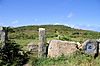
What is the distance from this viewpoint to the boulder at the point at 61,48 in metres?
15.6

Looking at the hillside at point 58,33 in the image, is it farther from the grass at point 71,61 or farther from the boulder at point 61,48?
the grass at point 71,61

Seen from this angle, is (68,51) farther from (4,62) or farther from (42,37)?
(4,62)

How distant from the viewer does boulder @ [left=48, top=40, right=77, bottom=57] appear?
1561 centimetres

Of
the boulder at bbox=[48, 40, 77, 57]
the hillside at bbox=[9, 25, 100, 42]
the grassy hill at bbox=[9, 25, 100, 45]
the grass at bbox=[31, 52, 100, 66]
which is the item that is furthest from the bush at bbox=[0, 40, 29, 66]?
the hillside at bbox=[9, 25, 100, 42]

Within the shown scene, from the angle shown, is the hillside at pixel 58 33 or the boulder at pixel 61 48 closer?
the boulder at pixel 61 48

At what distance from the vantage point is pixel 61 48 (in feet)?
51.8

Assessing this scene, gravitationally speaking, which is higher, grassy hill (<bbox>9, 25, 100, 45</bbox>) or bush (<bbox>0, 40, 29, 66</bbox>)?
grassy hill (<bbox>9, 25, 100, 45</bbox>)

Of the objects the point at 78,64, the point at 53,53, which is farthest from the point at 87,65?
the point at 53,53

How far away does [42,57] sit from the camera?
15.5 metres

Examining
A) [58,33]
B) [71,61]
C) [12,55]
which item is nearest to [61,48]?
[71,61]

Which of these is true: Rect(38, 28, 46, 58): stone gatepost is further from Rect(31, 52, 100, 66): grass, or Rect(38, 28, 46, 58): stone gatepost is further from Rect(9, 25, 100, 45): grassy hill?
Rect(9, 25, 100, 45): grassy hill

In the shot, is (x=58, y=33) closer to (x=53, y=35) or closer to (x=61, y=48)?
(x=53, y=35)

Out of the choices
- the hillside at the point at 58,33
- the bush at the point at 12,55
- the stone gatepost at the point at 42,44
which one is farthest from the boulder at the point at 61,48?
the hillside at the point at 58,33

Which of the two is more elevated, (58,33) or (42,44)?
(58,33)
